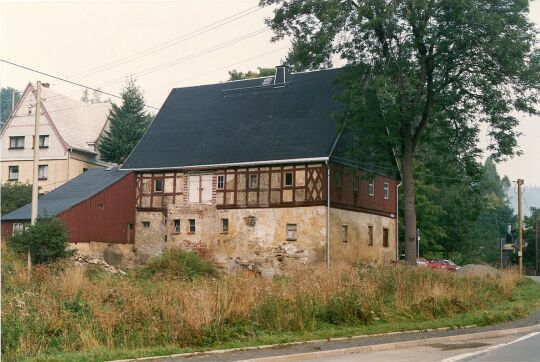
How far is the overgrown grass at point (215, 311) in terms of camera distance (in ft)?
48.5

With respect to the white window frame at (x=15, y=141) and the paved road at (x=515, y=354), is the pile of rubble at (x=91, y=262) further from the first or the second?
the white window frame at (x=15, y=141)

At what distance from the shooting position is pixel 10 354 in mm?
13758

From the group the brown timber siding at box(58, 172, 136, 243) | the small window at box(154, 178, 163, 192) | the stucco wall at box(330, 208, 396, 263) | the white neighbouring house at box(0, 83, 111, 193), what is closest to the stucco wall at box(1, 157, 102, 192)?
the white neighbouring house at box(0, 83, 111, 193)

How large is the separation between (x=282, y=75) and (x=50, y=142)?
25099 millimetres

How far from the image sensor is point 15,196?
184ft

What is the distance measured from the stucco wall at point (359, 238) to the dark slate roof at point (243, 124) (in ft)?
14.9

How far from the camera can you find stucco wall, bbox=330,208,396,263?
42.6 m

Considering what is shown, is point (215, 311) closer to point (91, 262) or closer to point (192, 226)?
point (91, 262)

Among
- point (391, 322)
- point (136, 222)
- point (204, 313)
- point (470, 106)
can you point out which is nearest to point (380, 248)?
point (470, 106)

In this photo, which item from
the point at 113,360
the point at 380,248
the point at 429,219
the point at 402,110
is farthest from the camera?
Result: the point at 429,219

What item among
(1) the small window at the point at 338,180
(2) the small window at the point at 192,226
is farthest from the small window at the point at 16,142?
(1) the small window at the point at 338,180

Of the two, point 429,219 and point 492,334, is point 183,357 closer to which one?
point 492,334

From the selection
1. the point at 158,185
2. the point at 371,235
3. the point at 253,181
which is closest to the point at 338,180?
the point at 253,181

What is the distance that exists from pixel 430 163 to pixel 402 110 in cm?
540
